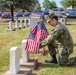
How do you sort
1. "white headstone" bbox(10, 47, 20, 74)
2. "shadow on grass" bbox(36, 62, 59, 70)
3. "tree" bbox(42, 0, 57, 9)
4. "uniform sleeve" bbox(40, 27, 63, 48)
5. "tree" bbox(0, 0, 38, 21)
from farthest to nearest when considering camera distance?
1. "tree" bbox(42, 0, 57, 9)
2. "tree" bbox(0, 0, 38, 21)
3. "shadow on grass" bbox(36, 62, 59, 70)
4. "uniform sleeve" bbox(40, 27, 63, 48)
5. "white headstone" bbox(10, 47, 20, 74)

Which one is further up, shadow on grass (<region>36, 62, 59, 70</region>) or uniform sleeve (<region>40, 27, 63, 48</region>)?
uniform sleeve (<region>40, 27, 63, 48</region>)

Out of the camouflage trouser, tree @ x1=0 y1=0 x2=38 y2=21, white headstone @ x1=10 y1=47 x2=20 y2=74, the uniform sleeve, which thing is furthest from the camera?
tree @ x1=0 y1=0 x2=38 y2=21

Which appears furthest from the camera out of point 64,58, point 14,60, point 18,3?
point 18,3

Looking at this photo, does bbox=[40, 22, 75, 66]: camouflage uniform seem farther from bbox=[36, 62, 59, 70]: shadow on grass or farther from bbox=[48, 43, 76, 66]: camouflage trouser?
bbox=[36, 62, 59, 70]: shadow on grass

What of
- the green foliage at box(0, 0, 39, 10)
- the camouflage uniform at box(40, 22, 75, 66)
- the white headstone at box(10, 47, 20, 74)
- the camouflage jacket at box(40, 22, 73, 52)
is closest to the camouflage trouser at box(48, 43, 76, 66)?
the camouflage uniform at box(40, 22, 75, 66)

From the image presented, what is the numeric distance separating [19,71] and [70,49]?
5.21 feet

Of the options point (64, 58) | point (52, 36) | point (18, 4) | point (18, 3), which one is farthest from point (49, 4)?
point (52, 36)

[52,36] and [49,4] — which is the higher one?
[52,36]

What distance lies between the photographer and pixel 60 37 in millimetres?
6641

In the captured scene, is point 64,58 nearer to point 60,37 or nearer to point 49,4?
point 60,37

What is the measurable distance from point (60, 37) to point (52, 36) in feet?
1.01

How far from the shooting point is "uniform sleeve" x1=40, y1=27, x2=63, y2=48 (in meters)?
6.36

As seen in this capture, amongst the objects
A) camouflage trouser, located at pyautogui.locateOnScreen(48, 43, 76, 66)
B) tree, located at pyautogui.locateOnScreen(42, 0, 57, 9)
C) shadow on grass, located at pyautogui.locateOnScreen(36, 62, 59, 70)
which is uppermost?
camouflage trouser, located at pyautogui.locateOnScreen(48, 43, 76, 66)

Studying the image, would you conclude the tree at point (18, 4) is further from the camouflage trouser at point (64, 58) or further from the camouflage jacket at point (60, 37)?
the camouflage jacket at point (60, 37)
